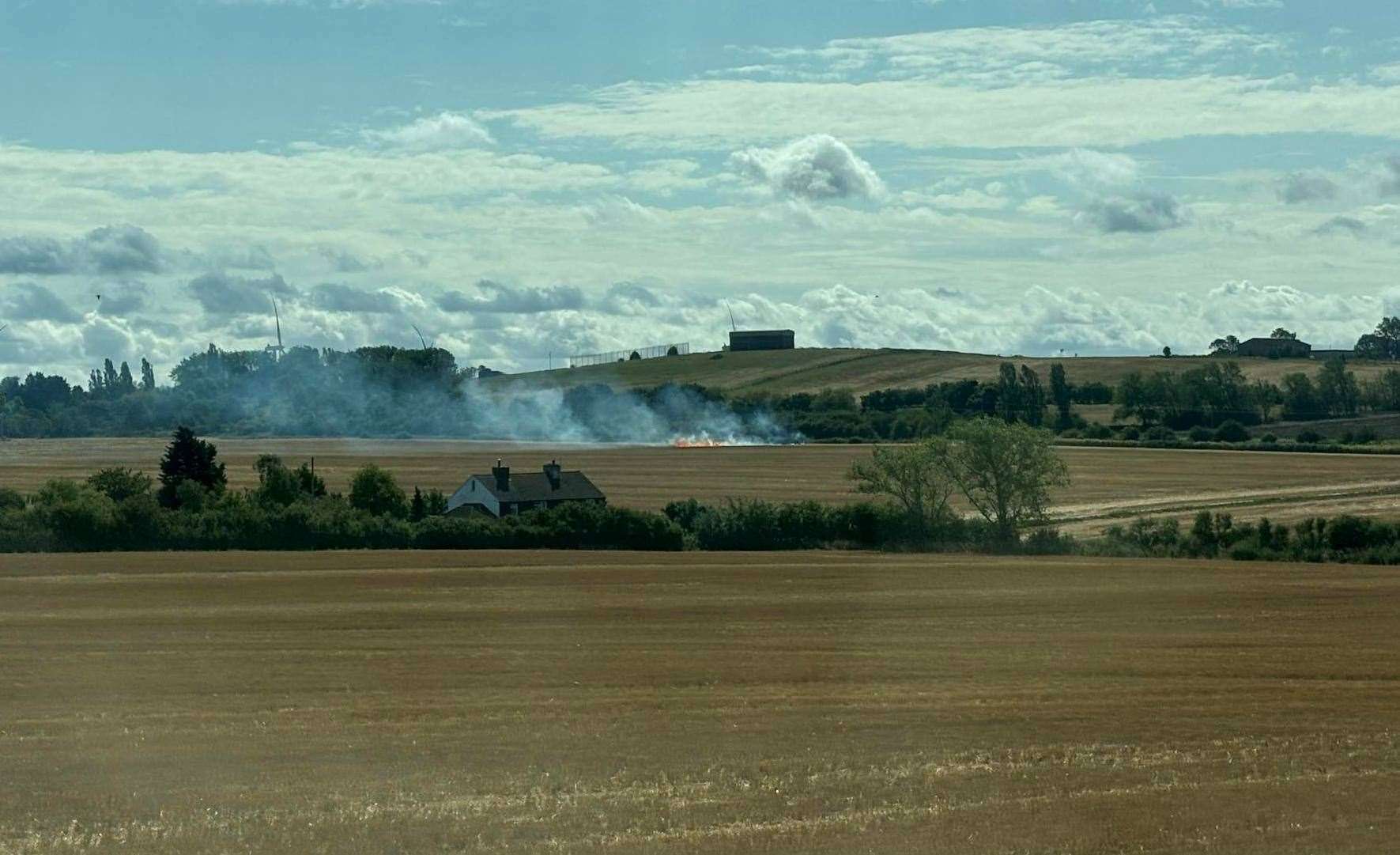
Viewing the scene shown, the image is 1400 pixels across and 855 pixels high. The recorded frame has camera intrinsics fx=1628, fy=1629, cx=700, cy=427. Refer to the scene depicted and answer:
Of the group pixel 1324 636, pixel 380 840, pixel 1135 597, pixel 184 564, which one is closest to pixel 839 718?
pixel 380 840

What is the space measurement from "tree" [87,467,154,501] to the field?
48.5 feet

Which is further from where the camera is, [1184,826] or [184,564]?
[184,564]

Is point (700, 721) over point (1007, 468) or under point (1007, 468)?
under

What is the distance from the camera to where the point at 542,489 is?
93250mm

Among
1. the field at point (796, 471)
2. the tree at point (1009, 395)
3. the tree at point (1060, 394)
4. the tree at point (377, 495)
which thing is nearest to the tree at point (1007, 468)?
the field at point (796, 471)

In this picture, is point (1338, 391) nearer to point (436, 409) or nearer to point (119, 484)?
point (436, 409)

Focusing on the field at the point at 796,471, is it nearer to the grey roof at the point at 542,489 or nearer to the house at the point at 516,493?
the grey roof at the point at 542,489

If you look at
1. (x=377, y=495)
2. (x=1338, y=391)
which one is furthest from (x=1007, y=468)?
(x=1338, y=391)

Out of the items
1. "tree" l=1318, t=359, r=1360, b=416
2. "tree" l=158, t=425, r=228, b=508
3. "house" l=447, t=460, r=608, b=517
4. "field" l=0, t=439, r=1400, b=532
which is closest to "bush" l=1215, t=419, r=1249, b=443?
"field" l=0, t=439, r=1400, b=532

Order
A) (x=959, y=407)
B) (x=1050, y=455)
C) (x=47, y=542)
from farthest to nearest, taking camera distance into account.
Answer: (x=959, y=407), (x=1050, y=455), (x=47, y=542)

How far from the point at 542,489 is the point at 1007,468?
27725 mm

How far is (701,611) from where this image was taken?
157ft

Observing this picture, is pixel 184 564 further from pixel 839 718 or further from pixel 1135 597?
pixel 839 718

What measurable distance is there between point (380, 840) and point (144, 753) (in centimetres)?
721
